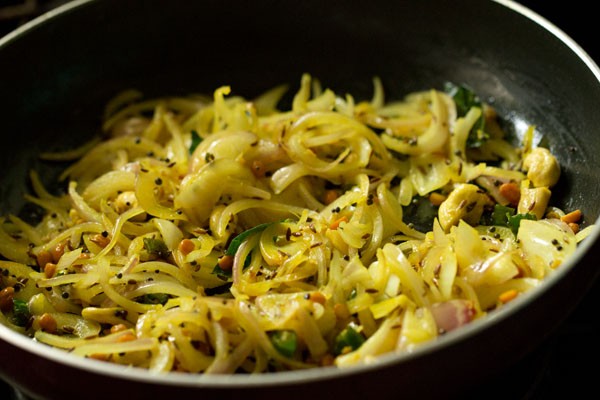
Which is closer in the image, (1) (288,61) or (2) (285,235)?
(2) (285,235)

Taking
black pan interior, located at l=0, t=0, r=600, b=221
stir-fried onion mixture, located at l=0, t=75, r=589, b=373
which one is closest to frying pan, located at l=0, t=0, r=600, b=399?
black pan interior, located at l=0, t=0, r=600, b=221

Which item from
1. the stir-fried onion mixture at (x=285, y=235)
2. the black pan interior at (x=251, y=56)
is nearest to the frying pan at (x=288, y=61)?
the black pan interior at (x=251, y=56)

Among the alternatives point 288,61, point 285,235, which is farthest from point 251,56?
point 285,235

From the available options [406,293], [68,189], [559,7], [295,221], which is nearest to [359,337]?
[406,293]

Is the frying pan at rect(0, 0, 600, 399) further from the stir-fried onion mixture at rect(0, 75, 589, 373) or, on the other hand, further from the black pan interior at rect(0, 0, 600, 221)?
the stir-fried onion mixture at rect(0, 75, 589, 373)

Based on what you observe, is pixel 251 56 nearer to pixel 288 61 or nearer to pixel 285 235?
pixel 288 61

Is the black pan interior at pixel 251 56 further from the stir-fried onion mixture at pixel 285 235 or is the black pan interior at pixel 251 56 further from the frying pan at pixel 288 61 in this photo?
the stir-fried onion mixture at pixel 285 235
